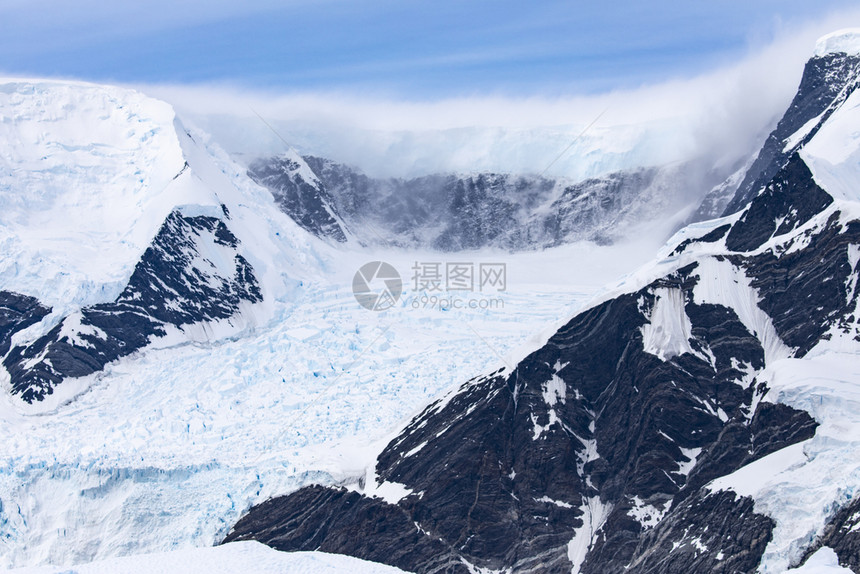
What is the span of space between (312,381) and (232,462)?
2140 cm

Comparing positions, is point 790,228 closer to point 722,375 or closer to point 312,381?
point 722,375

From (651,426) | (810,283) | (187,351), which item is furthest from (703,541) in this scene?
(187,351)

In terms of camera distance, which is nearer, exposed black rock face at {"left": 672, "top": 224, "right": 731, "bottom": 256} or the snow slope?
the snow slope

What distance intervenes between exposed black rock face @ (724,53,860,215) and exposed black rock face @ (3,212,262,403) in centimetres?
6872

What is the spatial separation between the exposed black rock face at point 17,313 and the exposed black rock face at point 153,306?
3076 mm

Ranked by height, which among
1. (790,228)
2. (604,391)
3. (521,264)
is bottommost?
(521,264)

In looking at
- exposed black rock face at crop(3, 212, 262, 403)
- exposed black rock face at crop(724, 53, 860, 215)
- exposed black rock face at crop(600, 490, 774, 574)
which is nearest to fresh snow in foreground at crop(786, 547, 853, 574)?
exposed black rock face at crop(600, 490, 774, 574)

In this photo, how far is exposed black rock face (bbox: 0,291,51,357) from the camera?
142875 millimetres

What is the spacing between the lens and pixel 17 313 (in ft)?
470

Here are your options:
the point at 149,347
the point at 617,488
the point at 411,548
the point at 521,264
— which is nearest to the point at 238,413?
the point at 149,347

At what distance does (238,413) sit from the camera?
420ft

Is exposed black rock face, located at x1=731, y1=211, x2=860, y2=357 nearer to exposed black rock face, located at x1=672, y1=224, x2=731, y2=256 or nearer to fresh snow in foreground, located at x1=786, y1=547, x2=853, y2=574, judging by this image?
exposed black rock face, located at x1=672, y1=224, x2=731, y2=256

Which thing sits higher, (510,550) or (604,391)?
(604,391)

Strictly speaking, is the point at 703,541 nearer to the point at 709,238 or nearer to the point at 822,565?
the point at 822,565
